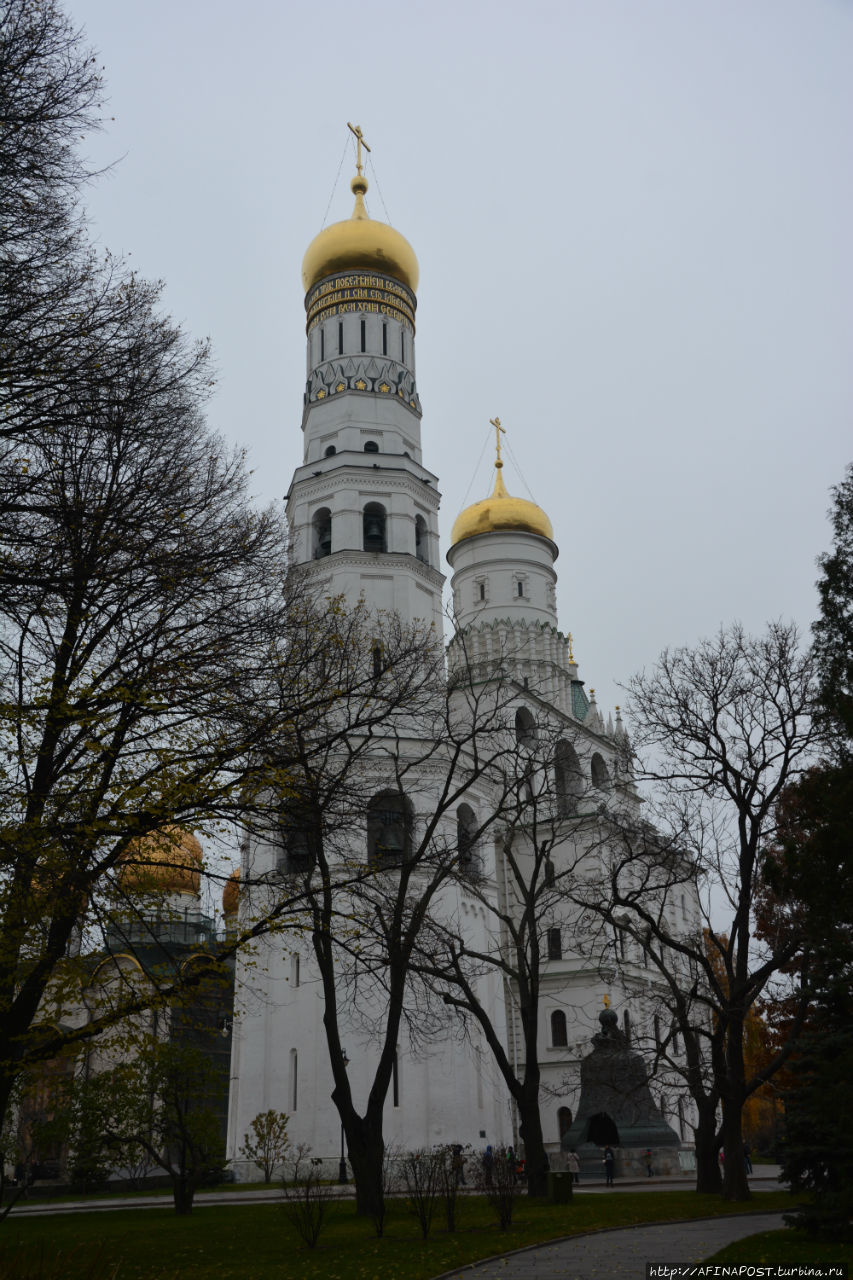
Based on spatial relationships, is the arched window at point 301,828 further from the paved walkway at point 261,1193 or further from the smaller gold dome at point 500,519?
the smaller gold dome at point 500,519

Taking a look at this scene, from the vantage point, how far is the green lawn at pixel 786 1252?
9.49 m

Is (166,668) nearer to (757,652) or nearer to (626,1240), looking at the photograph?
(626,1240)

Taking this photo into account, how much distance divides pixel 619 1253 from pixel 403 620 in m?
20.6

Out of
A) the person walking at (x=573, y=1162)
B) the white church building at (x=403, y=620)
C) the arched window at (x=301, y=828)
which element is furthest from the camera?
the person walking at (x=573, y=1162)

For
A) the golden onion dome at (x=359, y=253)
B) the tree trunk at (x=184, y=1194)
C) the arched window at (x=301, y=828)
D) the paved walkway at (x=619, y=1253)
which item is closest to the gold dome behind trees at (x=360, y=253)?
the golden onion dome at (x=359, y=253)

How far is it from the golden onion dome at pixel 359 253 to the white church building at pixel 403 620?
2.2 inches

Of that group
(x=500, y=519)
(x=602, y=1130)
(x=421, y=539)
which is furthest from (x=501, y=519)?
(x=602, y=1130)

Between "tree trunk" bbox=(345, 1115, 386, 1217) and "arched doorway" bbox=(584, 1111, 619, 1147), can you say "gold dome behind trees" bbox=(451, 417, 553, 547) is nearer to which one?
"arched doorway" bbox=(584, 1111, 619, 1147)

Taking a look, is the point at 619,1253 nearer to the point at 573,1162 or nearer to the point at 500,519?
the point at 573,1162

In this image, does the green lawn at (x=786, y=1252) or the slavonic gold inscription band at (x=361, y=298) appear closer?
the green lawn at (x=786, y=1252)

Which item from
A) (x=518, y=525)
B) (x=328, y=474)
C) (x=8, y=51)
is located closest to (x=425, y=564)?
(x=328, y=474)

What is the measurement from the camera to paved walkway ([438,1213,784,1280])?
9656 millimetres

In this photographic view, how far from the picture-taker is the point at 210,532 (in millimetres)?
11188

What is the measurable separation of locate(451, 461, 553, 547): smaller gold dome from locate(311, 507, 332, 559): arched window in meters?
9.66
